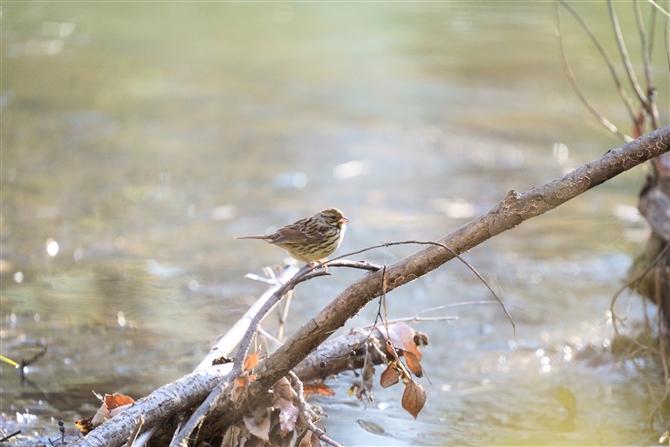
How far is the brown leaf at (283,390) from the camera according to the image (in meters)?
3.54

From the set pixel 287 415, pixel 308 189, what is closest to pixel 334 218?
pixel 287 415

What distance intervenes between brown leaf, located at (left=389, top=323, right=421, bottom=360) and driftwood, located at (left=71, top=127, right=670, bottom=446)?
0.59m

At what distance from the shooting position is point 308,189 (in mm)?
9062

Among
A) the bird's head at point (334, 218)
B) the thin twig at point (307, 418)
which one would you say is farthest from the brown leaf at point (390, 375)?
the bird's head at point (334, 218)

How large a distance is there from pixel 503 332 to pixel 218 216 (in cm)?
346

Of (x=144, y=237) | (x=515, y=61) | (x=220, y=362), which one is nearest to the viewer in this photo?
(x=220, y=362)

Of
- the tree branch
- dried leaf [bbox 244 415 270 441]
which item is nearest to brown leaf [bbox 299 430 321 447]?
dried leaf [bbox 244 415 270 441]

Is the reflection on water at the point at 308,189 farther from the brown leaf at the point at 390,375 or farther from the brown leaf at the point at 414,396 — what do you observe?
the brown leaf at the point at 414,396

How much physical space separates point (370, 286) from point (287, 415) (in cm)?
73

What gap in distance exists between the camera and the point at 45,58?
13086 millimetres

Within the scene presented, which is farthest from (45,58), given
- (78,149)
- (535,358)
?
(535,358)

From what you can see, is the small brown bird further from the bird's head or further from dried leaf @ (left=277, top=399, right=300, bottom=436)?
dried leaf @ (left=277, top=399, right=300, bottom=436)

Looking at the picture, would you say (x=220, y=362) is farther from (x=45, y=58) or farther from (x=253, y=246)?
(x=45, y=58)

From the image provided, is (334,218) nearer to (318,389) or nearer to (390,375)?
(318,389)
